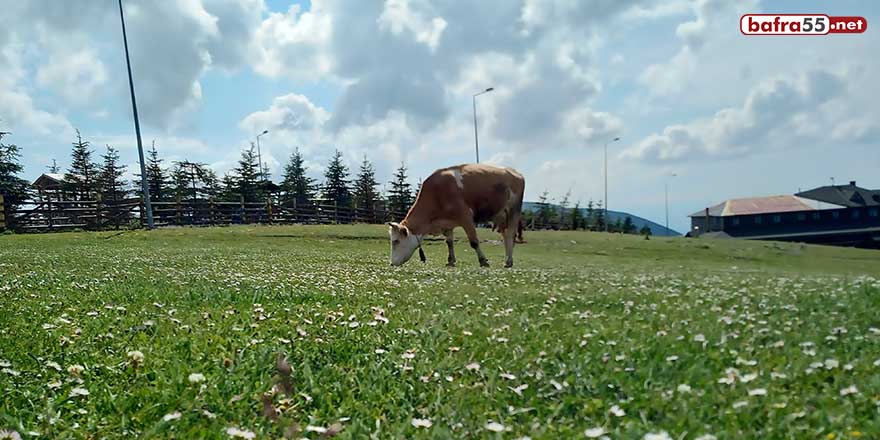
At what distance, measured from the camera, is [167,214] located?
5228cm

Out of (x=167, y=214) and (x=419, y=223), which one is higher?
(x=167, y=214)

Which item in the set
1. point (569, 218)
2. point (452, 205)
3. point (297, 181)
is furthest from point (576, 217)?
point (452, 205)

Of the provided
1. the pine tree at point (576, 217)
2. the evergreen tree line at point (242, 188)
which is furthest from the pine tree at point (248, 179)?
the pine tree at point (576, 217)

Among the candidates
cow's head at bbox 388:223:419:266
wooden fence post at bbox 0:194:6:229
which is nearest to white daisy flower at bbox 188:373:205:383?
cow's head at bbox 388:223:419:266

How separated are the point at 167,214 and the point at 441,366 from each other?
54.0 m

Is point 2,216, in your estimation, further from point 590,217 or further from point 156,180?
point 590,217

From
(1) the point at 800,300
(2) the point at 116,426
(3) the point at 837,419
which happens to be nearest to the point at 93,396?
(2) the point at 116,426

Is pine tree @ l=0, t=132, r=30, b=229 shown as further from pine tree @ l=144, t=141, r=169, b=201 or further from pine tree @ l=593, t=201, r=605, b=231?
pine tree @ l=593, t=201, r=605, b=231

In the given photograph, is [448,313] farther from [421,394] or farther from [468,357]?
Answer: [421,394]

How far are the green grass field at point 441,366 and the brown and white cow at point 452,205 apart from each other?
9.57 meters

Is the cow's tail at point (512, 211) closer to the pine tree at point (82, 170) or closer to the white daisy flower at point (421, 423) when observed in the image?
the white daisy flower at point (421, 423)

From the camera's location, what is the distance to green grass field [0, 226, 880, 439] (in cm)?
341

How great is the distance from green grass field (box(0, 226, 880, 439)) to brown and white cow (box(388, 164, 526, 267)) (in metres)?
9.57

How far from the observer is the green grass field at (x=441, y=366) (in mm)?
3412
